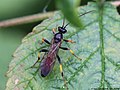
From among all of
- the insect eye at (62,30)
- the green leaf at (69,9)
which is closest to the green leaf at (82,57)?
the insect eye at (62,30)

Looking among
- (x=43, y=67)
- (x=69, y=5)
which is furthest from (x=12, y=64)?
(x=69, y=5)

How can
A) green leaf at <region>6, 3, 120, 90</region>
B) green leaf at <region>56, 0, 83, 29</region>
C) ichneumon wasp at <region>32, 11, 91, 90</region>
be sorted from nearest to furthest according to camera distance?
green leaf at <region>56, 0, 83, 29</region>
green leaf at <region>6, 3, 120, 90</region>
ichneumon wasp at <region>32, 11, 91, 90</region>

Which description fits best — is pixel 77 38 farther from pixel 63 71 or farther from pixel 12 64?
pixel 12 64

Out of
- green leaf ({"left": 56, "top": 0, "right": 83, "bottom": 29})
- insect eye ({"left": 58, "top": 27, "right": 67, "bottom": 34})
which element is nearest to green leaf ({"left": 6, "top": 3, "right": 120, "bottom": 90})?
insect eye ({"left": 58, "top": 27, "right": 67, "bottom": 34})

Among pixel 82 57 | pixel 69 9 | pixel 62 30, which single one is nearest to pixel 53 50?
pixel 62 30

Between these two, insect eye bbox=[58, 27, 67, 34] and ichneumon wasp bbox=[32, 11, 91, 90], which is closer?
ichneumon wasp bbox=[32, 11, 91, 90]

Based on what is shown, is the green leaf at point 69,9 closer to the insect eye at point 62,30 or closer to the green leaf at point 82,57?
the green leaf at point 82,57

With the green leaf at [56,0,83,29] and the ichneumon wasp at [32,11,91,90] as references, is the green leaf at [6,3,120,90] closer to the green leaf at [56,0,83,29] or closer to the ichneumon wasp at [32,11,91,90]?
the ichneumon wasp at [32,11,91,90]

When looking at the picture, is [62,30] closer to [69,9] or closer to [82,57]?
[82,57]
